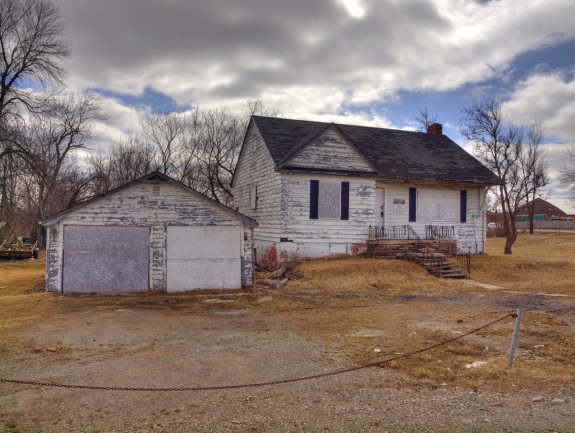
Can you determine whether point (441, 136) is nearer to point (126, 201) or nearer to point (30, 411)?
point (126, 201)

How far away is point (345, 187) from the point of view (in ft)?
69.9

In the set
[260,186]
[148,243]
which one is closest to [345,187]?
[260,186]

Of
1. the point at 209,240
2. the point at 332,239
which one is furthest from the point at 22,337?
the point at 332,239

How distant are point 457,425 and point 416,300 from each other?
9.85m

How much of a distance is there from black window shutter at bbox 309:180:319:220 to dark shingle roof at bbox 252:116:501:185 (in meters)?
1.59

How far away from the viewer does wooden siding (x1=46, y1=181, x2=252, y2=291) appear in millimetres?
14805

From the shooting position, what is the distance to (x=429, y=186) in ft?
77.6

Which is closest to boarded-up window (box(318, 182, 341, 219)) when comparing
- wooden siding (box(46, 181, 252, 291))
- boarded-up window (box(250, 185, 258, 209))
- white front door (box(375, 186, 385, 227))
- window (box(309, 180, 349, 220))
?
window (box(309, 180, 349, 220))

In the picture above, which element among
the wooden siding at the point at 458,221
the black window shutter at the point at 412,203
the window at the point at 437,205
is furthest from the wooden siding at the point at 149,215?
the window at the point at 437,205

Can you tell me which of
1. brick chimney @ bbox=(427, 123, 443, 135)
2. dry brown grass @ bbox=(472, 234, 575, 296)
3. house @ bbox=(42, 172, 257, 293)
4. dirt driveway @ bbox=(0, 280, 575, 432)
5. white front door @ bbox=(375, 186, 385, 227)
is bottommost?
dirt driveway @ bbox=(0, 280, 575, 432)

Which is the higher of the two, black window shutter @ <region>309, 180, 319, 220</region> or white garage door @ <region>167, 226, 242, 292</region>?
black window shutter @ <region>309, 180, 319, 220</region>

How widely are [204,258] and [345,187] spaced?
26.8 ft

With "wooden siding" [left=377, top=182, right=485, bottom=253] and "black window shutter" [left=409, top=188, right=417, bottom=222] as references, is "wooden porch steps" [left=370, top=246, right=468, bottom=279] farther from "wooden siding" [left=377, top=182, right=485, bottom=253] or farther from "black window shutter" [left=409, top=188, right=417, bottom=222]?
"black window shutter" [left=409, top=188, right=417, bottom=222]

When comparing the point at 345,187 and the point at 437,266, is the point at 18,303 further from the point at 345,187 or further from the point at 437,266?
the point at 437,266
